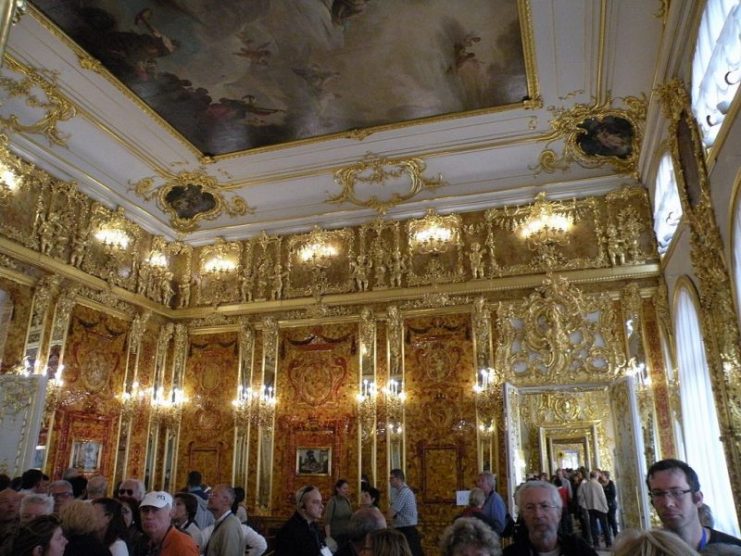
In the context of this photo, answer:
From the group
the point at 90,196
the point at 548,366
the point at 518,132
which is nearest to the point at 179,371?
the point at 90,196

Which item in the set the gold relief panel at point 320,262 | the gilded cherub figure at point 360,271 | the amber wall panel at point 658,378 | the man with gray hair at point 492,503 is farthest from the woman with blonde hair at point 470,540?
the gold relief panel at point 320,262

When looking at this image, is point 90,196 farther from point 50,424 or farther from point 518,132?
point 518,132

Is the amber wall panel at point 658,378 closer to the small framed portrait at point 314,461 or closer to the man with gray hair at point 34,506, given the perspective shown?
the small framed portrait at point 314,461

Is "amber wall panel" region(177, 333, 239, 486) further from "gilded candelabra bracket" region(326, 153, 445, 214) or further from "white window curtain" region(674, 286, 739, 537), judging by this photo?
"white window curtain" region(674, 286, 739, 537)

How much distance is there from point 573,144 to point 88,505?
12.2 metres

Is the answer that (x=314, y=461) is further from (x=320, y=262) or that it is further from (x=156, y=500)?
(x=156, y=500)

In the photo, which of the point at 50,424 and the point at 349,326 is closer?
the point at 50,424

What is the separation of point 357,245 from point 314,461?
5584 mm

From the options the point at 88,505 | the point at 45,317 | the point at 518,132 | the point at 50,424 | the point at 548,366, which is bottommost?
the point at 88,505

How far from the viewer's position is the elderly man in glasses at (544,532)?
3455 mm

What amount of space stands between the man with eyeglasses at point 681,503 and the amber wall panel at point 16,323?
12123 millimetres

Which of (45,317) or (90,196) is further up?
(90,196)

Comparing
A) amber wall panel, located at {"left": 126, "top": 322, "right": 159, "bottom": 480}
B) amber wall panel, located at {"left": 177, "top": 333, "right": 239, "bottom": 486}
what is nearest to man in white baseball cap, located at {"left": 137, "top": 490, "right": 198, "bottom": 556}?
amber wall panel, located at {"left": 177, "top": 333, "right": 239, "bottom": 486}

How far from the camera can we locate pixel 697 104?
856 cm
